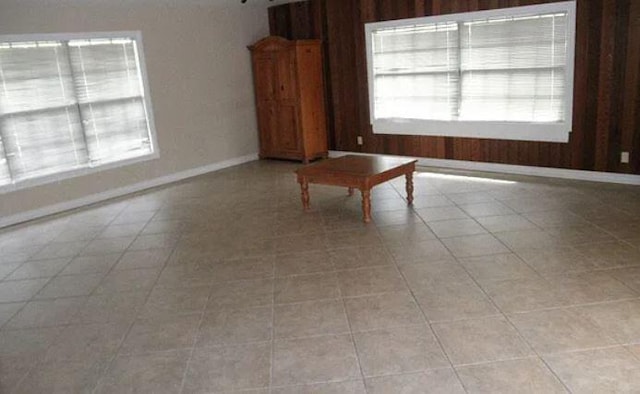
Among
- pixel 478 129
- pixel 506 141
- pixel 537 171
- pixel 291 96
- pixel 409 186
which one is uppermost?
pixel 291 96

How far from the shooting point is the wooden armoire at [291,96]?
263 inches

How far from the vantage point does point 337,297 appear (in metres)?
3.04

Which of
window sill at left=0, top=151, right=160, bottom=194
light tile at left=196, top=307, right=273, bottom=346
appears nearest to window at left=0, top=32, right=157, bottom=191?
window sill at left=0, top=151, right=160, bottom=194

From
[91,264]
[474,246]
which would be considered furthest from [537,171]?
[91,264]

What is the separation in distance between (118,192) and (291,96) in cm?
243

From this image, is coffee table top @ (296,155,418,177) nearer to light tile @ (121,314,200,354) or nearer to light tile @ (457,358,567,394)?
light tile @ (121,314,200,354)

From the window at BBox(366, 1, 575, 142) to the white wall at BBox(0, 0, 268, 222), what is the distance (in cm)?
177

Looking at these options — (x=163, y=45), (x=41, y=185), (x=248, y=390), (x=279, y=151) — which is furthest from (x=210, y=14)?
(x=248, y=390)

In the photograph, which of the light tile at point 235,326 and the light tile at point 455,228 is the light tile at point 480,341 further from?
the light tile at point 455,228

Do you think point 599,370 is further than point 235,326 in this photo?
No

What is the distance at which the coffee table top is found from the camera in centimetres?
440

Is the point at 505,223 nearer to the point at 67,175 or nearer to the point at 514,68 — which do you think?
the point at 514,68

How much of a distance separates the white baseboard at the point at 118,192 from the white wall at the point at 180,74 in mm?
45

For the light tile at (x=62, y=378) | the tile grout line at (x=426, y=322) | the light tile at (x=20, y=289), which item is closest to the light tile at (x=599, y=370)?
the tile grout line at (x=426, y=322)
